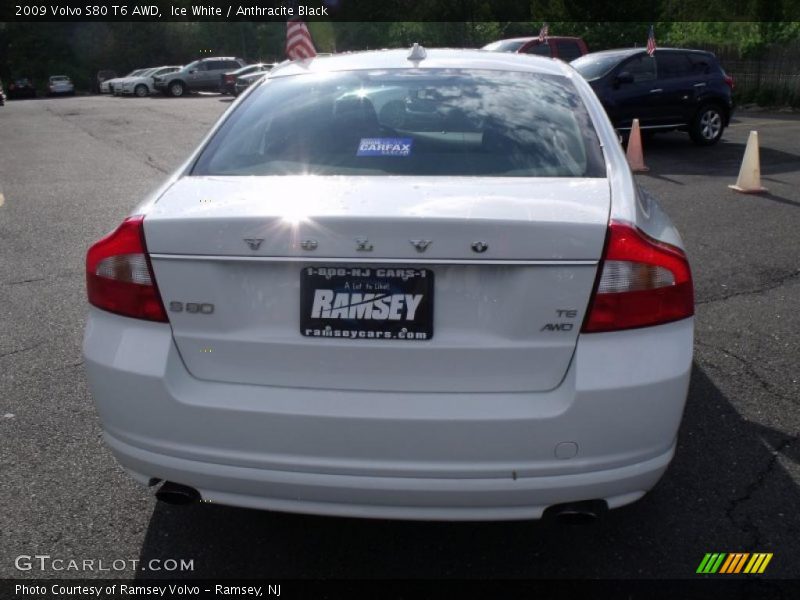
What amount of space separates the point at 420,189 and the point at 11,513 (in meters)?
1.97

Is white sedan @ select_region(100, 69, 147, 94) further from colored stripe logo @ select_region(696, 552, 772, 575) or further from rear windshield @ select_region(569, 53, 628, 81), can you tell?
colored stripe logo @ select_region(696, 552, 772, 575)

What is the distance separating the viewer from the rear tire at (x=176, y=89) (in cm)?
4125

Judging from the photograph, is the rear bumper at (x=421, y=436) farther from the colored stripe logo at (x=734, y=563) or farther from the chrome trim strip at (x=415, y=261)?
the colored stripe logo at (x=734, y=563)

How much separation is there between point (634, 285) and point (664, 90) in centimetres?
1285

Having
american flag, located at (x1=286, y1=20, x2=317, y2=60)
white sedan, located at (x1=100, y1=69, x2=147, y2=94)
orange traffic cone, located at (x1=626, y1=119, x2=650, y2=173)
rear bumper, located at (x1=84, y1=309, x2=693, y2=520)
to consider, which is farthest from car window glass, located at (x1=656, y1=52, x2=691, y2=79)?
white sedan, located at (x1=100, y1=69, x2=147, y2=94)

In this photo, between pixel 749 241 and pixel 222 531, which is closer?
pixel 222 531

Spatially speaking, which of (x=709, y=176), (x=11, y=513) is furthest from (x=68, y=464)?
(x=709, y=176)

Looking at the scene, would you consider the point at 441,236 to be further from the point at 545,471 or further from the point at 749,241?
the point at 749,241

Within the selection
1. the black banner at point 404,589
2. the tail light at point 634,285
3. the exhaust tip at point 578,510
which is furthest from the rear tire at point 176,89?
the exhaust tip at point 578,510

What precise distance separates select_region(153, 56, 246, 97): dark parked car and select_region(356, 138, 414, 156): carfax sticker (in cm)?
4009

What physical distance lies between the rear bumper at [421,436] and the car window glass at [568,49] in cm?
1877

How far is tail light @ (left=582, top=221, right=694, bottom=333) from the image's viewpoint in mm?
2463

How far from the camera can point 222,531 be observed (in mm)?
3129

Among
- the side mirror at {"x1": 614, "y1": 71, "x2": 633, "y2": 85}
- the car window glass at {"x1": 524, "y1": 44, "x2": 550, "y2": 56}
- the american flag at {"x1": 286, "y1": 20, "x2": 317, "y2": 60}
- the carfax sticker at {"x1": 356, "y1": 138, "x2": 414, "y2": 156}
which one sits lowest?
the side mirror at {"x1": 614, "y1": 71, "x2": 633, "y2": 85}
